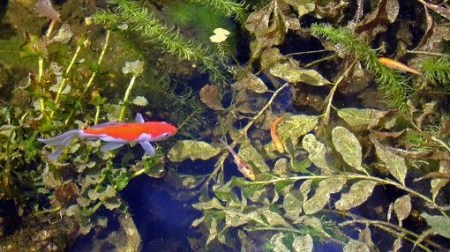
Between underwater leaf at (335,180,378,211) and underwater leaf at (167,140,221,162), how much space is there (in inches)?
41.9

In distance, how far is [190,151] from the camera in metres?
3.75

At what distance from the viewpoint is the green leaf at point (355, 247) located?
3.07 metres

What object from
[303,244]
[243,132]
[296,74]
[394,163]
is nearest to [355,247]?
[303,244]

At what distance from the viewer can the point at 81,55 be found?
3.97 m

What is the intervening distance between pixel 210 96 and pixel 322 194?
122cm

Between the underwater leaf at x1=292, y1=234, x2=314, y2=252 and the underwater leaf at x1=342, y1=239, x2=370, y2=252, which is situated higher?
the underwater leaf at x1=342, y1=239, x2=370, y2=252

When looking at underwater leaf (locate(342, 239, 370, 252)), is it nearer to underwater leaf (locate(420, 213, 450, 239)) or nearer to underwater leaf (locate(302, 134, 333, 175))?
underwater leaf (locate(420, 213, 450, 239))

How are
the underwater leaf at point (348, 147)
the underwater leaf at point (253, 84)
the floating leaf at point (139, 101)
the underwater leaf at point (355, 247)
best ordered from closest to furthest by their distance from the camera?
1. the underwater leaf at point (355, 247)
2. the underwater leaf at point (348, 147)
3. the floating leaf at point (139, 101)
4. the underwater leaf at point (253, 84)

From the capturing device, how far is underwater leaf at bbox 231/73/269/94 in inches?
153

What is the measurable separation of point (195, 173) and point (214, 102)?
0.59 meters

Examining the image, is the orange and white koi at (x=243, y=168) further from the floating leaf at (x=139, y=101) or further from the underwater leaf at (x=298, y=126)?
the floating leaf at (x=139, y=101)

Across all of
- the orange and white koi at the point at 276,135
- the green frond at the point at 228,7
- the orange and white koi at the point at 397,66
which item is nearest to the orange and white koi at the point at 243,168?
the orange and white koi at the point at 276,135

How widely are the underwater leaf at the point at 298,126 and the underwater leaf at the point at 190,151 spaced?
585mm

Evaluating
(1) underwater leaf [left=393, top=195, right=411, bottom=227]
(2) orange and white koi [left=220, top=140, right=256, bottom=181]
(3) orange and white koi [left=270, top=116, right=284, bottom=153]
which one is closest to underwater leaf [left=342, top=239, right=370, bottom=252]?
(1) underwater leaf [left=393, top=195, right=411, bottom=227]
